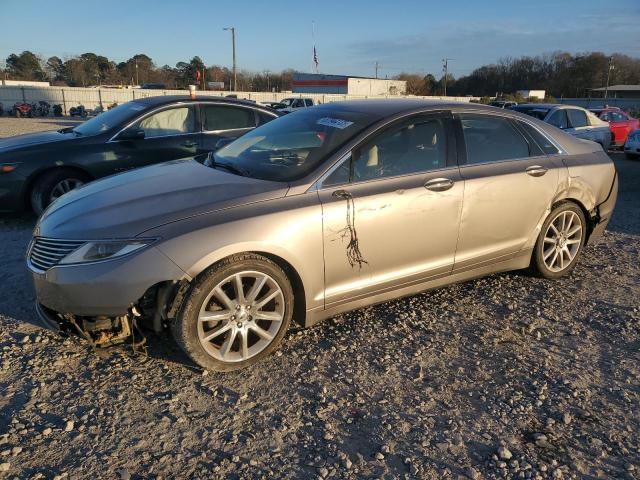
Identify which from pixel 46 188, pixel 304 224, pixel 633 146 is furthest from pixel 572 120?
pixel 46 188

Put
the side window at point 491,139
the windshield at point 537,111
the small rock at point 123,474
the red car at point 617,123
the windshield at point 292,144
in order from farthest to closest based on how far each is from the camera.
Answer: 1. the red car at point 617,123
2. the windshield at point 537,111
3. the side window at point 491,139
4. the windshield at point 292,144
5. the small rock at point 123,474

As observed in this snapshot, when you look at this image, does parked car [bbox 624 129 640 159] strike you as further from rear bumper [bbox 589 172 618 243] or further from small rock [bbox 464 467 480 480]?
small rock [bbox 464 467 480 480]

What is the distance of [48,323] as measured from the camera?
3148 millimetres

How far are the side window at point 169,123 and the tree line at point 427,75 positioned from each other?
84.7 metres

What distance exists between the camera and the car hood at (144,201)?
3.04 meters

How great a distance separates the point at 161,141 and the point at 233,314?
4252 mm

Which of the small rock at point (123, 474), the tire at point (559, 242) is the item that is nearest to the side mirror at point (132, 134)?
the tire at point (559, 242)

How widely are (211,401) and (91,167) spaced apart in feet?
14.6

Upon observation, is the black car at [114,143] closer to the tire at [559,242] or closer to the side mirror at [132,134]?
the side mirror at [132,134]

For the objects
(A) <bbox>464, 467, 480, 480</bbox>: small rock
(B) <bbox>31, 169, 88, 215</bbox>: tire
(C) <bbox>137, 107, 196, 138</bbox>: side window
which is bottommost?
(A) <bbox>464, 467, 480, 480</bbox>: small rock

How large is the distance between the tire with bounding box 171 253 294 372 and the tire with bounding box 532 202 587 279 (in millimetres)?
2514

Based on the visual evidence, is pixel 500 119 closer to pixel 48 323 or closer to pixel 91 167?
pixel 48 323

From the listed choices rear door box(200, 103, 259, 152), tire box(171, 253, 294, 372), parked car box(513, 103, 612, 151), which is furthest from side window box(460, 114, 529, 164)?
parked car box(513, 103, 612, 151)

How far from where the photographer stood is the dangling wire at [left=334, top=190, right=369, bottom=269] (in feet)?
11.1
